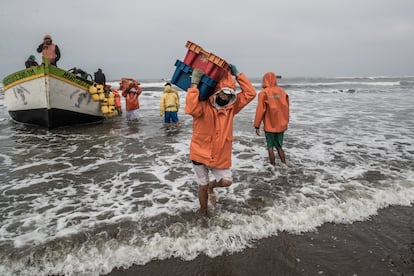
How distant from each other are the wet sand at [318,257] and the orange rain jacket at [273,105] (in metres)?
2.44

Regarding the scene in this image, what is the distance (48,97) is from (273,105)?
25.0 ft

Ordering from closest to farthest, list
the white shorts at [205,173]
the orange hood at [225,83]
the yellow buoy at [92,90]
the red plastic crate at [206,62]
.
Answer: the red plastic crate at [206,62]
the orange hood at [225,83]
the white shorts at [205,173]
the yellow buoy at [92,90]

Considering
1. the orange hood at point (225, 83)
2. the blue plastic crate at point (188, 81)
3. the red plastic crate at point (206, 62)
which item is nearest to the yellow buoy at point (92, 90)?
the blue plastic crate at point (188, 81)

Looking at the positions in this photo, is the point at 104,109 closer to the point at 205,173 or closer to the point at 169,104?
the point at 169,104

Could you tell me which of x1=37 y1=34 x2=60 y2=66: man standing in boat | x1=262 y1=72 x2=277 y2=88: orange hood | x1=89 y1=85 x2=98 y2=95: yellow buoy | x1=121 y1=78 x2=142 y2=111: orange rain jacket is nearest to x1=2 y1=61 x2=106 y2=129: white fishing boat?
x1=89 y1=85 x2=98 y2=95: yellow buoy

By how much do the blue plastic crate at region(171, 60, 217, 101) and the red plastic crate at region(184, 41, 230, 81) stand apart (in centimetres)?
6

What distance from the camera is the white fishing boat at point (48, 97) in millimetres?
9055

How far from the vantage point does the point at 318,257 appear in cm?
275

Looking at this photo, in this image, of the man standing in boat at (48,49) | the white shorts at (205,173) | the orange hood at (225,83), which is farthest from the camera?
the man standing in boat at (48,49)

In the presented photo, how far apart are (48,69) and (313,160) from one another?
833 centimetres

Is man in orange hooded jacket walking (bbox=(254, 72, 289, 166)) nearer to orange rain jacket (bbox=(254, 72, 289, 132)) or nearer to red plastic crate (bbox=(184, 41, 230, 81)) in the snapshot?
orange rain jacket (bbox=(254, 72, 289, 132))

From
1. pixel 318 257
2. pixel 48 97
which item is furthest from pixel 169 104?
pixel 318 257

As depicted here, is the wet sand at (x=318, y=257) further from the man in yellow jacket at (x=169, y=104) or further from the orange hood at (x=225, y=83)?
the man in yellow jacket at (x=169, y=104)

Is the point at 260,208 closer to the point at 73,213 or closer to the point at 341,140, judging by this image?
the point at 73,213
